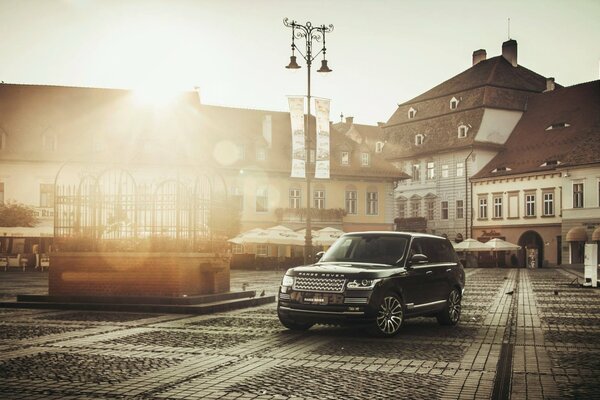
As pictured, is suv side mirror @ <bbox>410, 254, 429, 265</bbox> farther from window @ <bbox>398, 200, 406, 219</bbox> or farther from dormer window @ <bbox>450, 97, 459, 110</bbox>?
window @ <bbox>398, 200, 406, 219</bbox>

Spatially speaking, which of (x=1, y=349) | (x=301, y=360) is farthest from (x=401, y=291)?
(x=1, y=349)

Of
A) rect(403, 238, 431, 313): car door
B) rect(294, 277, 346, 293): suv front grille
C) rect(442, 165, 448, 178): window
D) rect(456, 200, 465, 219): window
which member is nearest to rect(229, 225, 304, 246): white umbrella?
rect(456, 200, 465, 219): window

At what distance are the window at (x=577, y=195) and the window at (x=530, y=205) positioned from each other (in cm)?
561

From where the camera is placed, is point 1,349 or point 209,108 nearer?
point 1,349

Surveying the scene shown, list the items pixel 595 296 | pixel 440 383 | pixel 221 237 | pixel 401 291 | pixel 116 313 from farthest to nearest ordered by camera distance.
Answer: pixel 595 296
pixel 221 237
pixel 116 313
pixel 401 291
pixel 440 383

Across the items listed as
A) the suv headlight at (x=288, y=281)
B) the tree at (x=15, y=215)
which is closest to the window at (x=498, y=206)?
the tree at (x=15, y=215)

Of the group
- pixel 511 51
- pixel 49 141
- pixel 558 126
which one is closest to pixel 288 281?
pixel 49 141

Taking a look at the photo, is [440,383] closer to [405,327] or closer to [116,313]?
[405,327]

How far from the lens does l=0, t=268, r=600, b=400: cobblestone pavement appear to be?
322 inches

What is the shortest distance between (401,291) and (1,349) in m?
6.30

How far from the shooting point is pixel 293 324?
13523mm

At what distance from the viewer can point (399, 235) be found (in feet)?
47.2

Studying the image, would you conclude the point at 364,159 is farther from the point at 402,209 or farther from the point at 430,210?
the point at 402,209

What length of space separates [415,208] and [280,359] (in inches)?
2744
